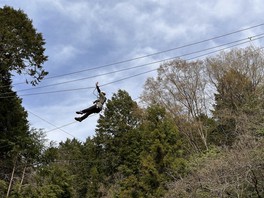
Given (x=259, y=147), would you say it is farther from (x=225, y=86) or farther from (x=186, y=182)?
(x=225, y=86)

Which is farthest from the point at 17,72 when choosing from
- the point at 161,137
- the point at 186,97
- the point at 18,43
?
the point at 186,97

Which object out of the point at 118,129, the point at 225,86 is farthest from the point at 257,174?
the point at 118,129

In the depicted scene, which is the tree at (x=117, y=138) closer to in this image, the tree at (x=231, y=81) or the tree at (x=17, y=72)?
the tree at (x=231, y=81)

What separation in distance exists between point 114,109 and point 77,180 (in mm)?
8276

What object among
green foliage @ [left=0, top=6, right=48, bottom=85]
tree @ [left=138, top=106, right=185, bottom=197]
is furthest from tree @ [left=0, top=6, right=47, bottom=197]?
tree @ [left=138, top=106, right=185, bottom=197]

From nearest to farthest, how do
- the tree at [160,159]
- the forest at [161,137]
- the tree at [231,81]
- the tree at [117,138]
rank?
the forest at [161,137] → the tree at [160,159] → the tree at [231,81] → the tree at [117,138]

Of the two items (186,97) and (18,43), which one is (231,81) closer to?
(186,97)

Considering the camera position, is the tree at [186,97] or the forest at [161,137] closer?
the forest at [161,137]

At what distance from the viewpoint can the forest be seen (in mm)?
12070

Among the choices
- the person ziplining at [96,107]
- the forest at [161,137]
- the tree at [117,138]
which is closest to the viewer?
the person ziplining at [96,107]

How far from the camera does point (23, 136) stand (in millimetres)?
17625

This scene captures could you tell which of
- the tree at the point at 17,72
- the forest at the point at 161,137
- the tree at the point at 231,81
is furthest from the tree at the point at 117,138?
the tree at the point at 17,72

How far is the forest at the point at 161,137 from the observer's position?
475 inches

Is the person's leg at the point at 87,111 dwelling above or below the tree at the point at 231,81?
below
